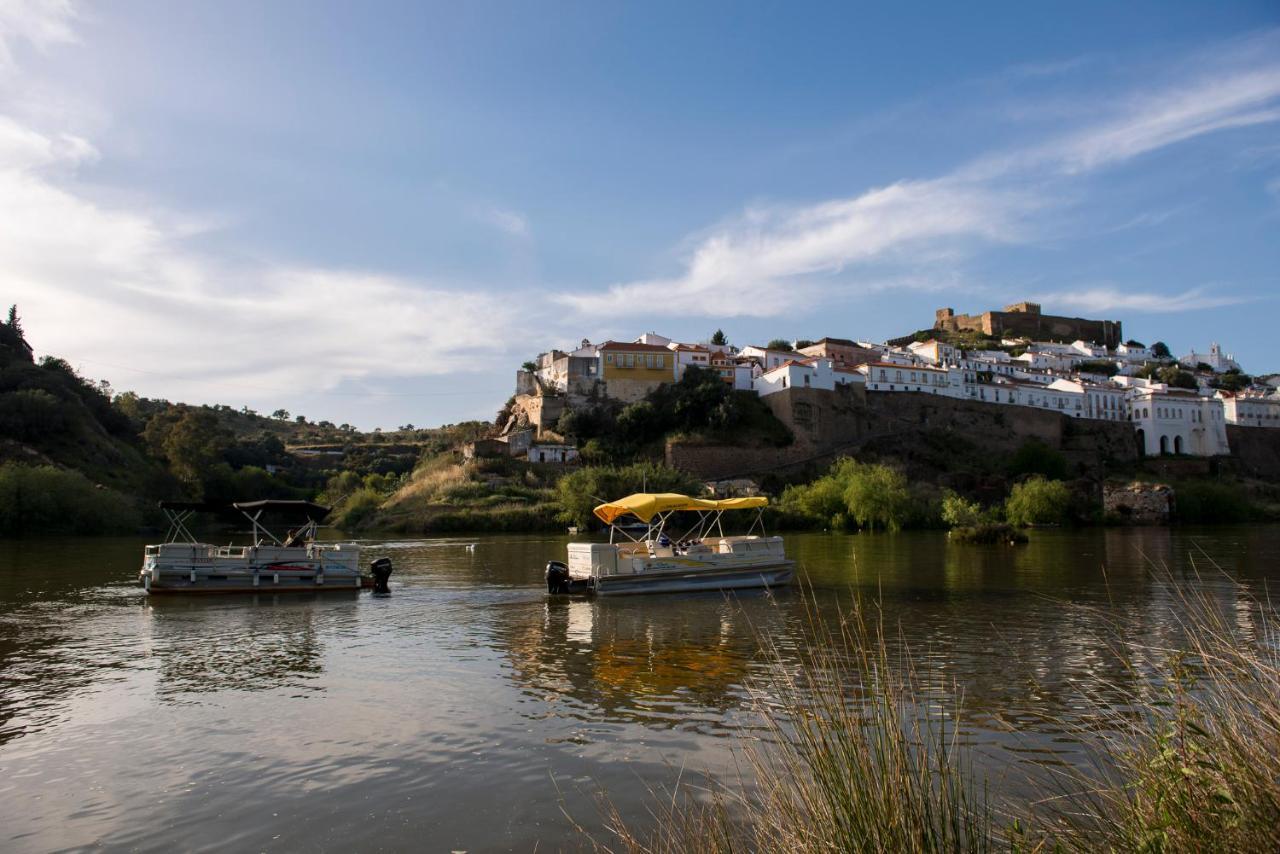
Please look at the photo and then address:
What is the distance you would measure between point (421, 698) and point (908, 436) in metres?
78.3

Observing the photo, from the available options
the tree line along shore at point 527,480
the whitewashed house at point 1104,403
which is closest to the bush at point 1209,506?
the tree line along shore at point 527,480

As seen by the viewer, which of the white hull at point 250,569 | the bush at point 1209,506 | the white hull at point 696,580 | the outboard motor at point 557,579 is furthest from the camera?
the bush at point 1209,506

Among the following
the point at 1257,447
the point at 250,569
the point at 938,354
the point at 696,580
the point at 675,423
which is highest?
the point at 938,354

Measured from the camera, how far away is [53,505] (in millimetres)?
53000

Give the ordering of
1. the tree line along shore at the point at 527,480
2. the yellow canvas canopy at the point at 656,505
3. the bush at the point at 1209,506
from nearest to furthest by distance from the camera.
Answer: the yellow canvas canopy at the point at 656,505, the tree line along shore at the point at 527,480, the bush at the point at 1209,506

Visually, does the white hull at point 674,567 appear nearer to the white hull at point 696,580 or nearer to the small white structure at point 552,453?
the white hull at point 696,580

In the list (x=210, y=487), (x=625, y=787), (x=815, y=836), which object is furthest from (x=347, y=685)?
(x=210, y=487)

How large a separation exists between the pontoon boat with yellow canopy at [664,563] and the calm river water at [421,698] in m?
0.95

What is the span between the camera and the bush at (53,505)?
51.8 metres

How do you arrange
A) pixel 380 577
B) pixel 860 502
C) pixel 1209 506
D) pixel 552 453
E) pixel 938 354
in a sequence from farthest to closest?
1. pixel 938 354
2. pixel 552 453
3. pixel 1209 506
4. pixel 860 502
5. pixel 380 577

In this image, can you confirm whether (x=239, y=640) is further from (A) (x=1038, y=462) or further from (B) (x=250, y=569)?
(A) (x=1038, y=462)

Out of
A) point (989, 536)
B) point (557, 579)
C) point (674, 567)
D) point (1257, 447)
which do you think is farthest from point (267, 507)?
point (1257, 447)

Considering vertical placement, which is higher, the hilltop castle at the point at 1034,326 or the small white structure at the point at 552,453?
the hilltop castle at the point at 1034,326

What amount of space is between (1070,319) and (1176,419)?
6159 centimetres
